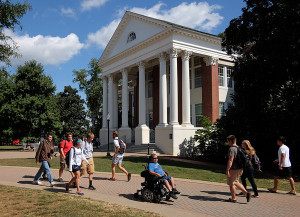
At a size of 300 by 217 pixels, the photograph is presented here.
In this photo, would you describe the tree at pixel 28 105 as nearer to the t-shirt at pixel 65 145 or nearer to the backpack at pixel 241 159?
the t-shirt at pixel 65 145

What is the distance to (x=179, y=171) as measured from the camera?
13383 millimetres

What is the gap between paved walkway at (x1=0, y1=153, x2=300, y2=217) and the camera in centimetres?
654

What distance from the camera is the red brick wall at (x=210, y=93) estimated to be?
2520cm

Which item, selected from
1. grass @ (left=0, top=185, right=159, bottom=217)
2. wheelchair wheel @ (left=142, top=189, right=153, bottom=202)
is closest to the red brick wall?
wheelchair wheel @ (left=142, top=189, right=153, bottom=202)

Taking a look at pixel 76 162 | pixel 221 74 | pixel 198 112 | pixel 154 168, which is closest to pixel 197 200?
pixel 154 168

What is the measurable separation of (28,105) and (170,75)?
19.9 m

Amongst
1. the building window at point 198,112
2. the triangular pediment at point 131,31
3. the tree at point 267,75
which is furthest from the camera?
the building window at point 198,112

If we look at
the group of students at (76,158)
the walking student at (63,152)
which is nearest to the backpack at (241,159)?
the group of students at (76,158)

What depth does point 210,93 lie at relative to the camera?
25.3 metres

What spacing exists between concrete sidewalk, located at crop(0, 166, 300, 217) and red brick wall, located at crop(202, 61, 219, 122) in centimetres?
1549

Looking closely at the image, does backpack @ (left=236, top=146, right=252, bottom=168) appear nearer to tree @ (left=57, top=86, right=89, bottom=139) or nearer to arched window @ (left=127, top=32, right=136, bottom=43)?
arched window @ (left=127, top=32, right=136, bottom=43)

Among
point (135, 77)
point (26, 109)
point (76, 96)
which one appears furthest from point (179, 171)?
point (76, 96)

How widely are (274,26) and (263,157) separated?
681 centimetres

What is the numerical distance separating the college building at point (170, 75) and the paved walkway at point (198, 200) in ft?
44.5
